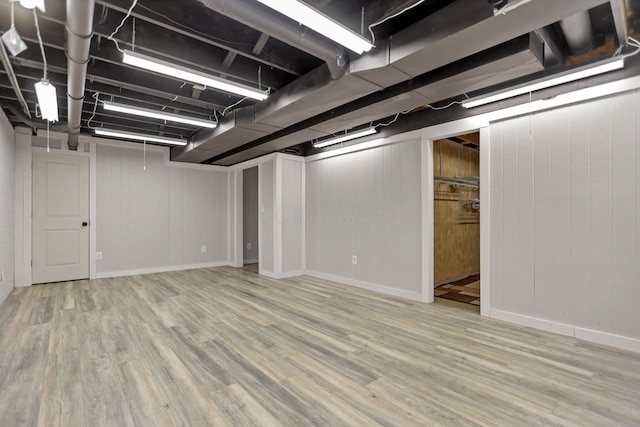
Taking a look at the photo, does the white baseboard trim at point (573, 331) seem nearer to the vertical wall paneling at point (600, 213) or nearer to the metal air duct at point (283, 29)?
the vertical wall paneling at point (600, 213)

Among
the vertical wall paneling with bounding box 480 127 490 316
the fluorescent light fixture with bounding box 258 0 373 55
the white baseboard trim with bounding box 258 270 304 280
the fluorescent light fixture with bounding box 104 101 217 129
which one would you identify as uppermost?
the fluorescent light fixture with bounding box 104 101 217 129

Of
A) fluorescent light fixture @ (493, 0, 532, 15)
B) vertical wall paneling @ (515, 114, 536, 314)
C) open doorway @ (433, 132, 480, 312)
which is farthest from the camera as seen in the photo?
open doorway @ (433, 132, 480, 312)

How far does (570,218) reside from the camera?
2.89 meters

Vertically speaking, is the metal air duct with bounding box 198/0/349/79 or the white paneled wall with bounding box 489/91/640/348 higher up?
the metal air duct with bounding box 198/0/349/79

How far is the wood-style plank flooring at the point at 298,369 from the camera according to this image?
5.78 ft

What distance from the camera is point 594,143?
2.77 m

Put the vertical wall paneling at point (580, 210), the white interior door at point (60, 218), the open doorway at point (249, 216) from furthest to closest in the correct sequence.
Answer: the open doorway at point (249, 216)
the white interior door at point (60, 218)
the vertical wall paneling at point (580, 210)

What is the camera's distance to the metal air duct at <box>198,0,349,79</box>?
1.88 metres

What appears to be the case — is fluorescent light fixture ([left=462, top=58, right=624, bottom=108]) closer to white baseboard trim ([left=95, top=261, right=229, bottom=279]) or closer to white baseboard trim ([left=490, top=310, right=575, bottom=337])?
white baseboard trim ([left=490, top=310, right=575, bottom=337])

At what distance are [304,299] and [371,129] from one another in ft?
8.41

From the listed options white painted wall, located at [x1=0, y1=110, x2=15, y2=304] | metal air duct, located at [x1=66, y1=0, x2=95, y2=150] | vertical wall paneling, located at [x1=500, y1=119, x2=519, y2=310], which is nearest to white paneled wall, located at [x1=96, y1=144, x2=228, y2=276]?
white painted wall, located at [x1=0, y1=110, x2=15, y2=304]

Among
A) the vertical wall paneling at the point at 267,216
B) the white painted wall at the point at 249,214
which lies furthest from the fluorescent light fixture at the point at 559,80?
the white painted wall at the point at 249,214

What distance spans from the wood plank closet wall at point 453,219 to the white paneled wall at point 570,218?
1430 mm

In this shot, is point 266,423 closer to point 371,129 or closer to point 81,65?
point 81,65
